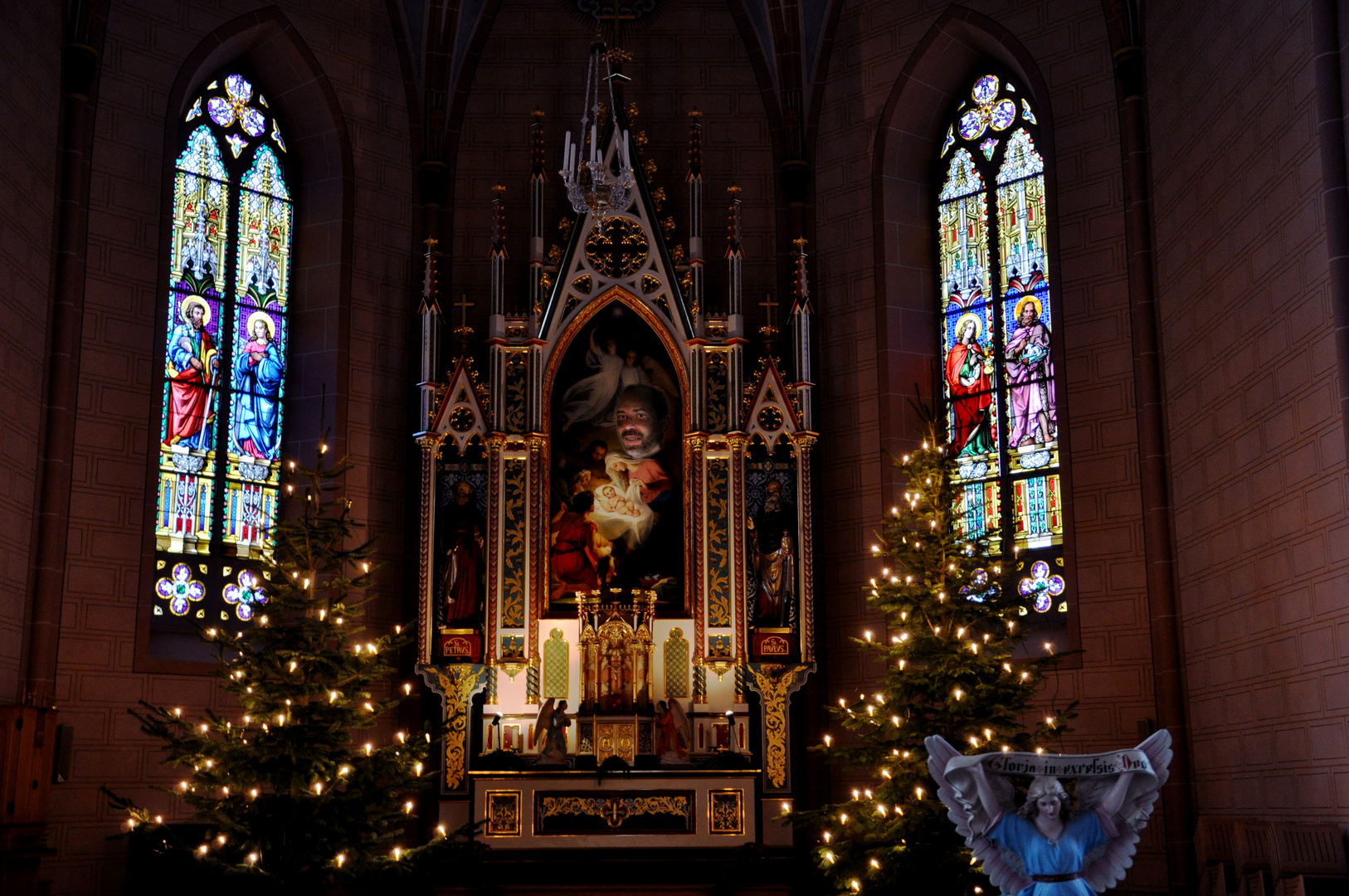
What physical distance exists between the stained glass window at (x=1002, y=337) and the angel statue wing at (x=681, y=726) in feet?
12.2

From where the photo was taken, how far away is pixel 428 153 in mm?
19078

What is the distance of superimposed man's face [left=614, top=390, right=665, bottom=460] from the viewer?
712 inches

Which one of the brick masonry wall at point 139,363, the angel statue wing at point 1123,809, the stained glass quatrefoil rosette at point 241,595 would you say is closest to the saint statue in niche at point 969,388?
the brick masonry wall at point 139,363

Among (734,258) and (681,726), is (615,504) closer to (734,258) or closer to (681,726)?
(681,726)

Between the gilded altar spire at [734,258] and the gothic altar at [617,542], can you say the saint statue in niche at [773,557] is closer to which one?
A: the gothic altar at [617,542]

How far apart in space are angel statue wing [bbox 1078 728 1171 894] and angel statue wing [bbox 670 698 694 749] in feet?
27.1

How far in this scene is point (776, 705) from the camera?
1694 cm

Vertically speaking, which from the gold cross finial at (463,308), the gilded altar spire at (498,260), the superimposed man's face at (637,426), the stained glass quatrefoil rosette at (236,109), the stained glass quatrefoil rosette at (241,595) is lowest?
the stained glass quatrefoil rosette at (241,595)

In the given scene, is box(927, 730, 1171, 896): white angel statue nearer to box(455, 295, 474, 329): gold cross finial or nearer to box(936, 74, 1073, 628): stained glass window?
box(936, 74, 1073, 628): stained glass window

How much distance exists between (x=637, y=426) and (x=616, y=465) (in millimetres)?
542

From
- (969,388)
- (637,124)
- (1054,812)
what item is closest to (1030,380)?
(969,388)

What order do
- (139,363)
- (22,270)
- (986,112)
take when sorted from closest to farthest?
(22,270) → (139,363) → (986,112)

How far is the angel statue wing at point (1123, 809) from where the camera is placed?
8.42 m

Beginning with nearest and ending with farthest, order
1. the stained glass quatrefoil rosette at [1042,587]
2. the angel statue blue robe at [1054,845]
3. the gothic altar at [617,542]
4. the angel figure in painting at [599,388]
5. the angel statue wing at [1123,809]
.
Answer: the angel statue blue robe at [1054,845], the angel statue wing at [1123,809], the gothic altar at [617,542], the stained glass quatrefoil rosette at [1042,587], the angel figure in painting at [599,388]
